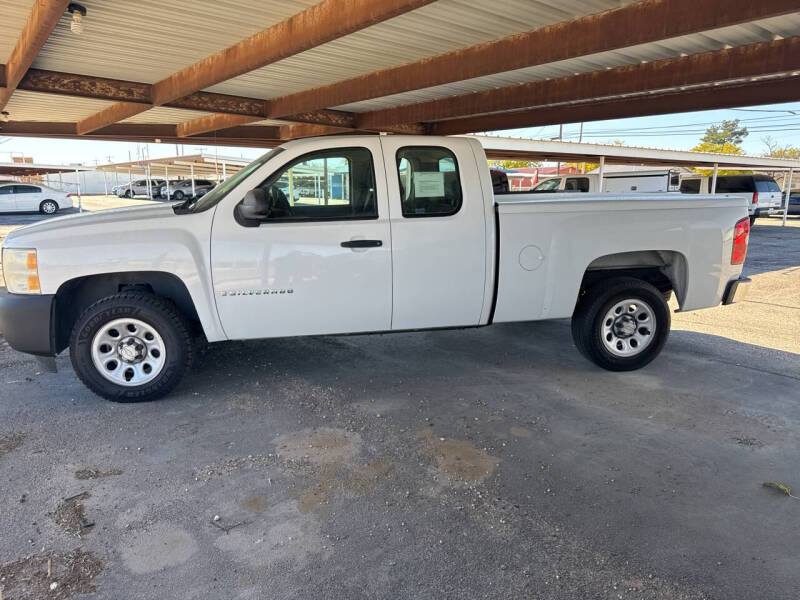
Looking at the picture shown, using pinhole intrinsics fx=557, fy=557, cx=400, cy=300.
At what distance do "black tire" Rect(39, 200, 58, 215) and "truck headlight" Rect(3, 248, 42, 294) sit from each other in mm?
28345

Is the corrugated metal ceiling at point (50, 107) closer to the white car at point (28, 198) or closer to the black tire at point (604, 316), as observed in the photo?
the black tire at point (604, 316)

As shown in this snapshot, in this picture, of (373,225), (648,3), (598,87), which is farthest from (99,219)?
(598,87)

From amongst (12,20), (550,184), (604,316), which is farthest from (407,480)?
(550,184)

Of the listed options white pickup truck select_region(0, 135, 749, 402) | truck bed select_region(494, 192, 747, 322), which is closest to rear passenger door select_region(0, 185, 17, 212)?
white pickup truck select_region(0, 135, 749, 402)

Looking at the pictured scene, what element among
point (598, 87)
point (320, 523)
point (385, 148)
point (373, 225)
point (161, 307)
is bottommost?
point (320, 523)

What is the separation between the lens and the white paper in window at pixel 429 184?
482cm

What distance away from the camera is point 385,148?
4.77 m

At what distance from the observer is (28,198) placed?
27.8 m

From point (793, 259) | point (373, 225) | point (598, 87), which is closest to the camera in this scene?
point (373, 225)

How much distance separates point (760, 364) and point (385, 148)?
4392 millimetres

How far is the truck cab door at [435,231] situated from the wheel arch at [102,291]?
6.01 ft

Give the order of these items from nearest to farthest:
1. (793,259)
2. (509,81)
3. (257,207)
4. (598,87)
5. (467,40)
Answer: (257,207)
(467,40)
(598,87)
(509,81)
(793,259)

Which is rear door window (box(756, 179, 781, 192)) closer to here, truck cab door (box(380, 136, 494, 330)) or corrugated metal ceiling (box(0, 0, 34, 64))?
truck cab door (box(380, 136, 494, 330))

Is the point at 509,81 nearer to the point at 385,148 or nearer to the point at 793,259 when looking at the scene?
the point at 385,148
